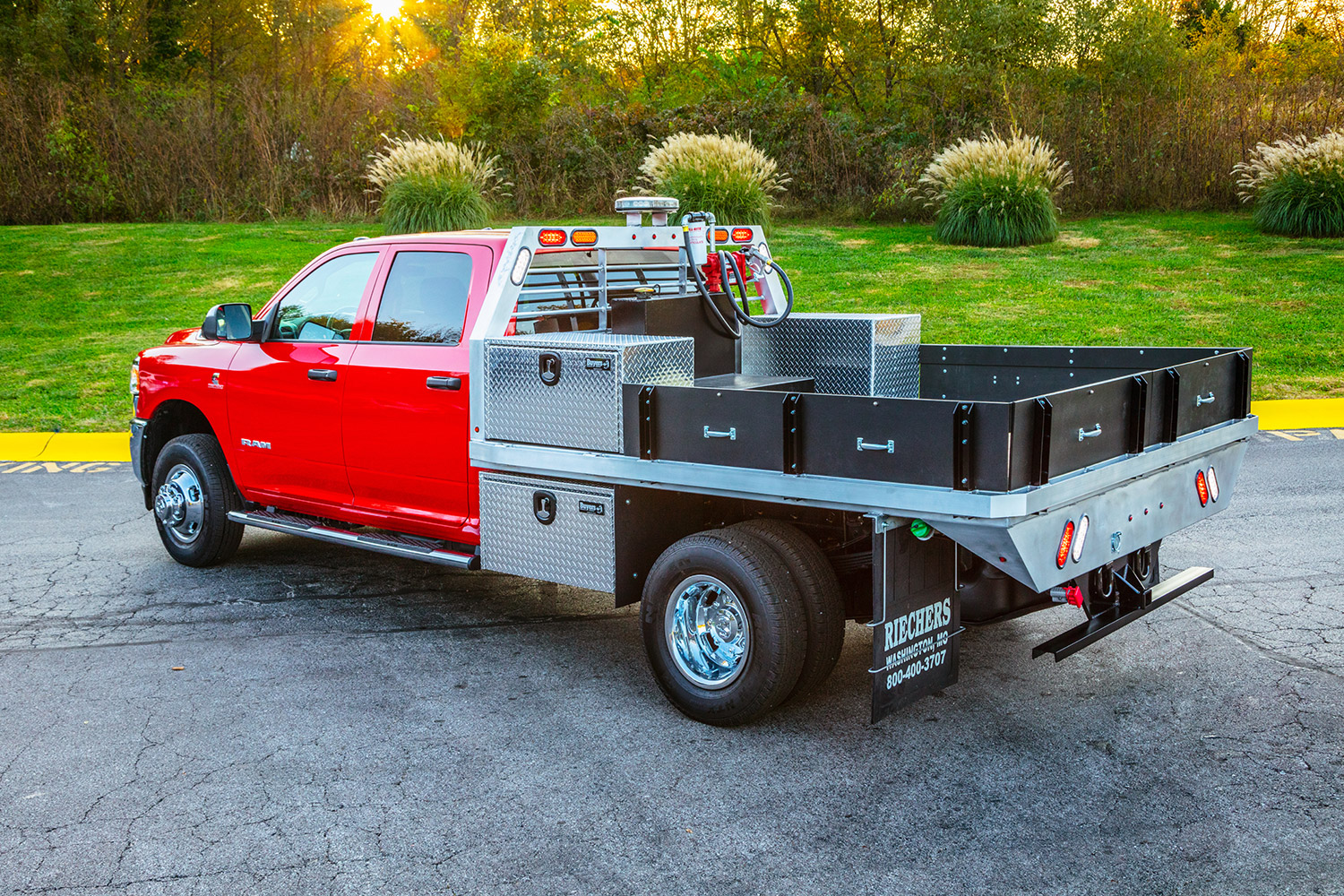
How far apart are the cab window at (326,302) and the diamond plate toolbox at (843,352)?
2.08 metres

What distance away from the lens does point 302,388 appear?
255 inches

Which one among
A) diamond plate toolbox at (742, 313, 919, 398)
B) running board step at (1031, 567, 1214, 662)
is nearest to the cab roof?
diamond plate toolbox at (742, 313, 919, 398)

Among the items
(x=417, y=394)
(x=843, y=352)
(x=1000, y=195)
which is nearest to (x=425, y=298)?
(x=417, y=394)

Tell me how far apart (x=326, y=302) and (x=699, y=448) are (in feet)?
9.31

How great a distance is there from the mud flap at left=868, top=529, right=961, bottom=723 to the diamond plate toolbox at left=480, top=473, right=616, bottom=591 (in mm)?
1280

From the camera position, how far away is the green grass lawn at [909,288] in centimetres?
1301

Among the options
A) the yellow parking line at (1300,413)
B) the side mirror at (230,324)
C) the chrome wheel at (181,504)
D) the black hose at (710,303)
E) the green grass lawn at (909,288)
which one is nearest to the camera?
the black hose at (710,303)

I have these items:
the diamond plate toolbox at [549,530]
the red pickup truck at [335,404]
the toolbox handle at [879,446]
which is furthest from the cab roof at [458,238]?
the toolbox handle at [879,446]

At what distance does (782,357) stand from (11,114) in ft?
71.8

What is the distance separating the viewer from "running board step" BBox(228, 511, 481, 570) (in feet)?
18.8

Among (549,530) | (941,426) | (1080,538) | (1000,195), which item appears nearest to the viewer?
(941,426)

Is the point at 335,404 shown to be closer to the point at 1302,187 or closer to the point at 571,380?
the point at 571,380

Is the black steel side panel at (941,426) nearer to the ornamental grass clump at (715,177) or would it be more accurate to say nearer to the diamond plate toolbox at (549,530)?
the diamond plate toolbox at (549,530)

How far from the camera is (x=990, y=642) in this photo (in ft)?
18.9
